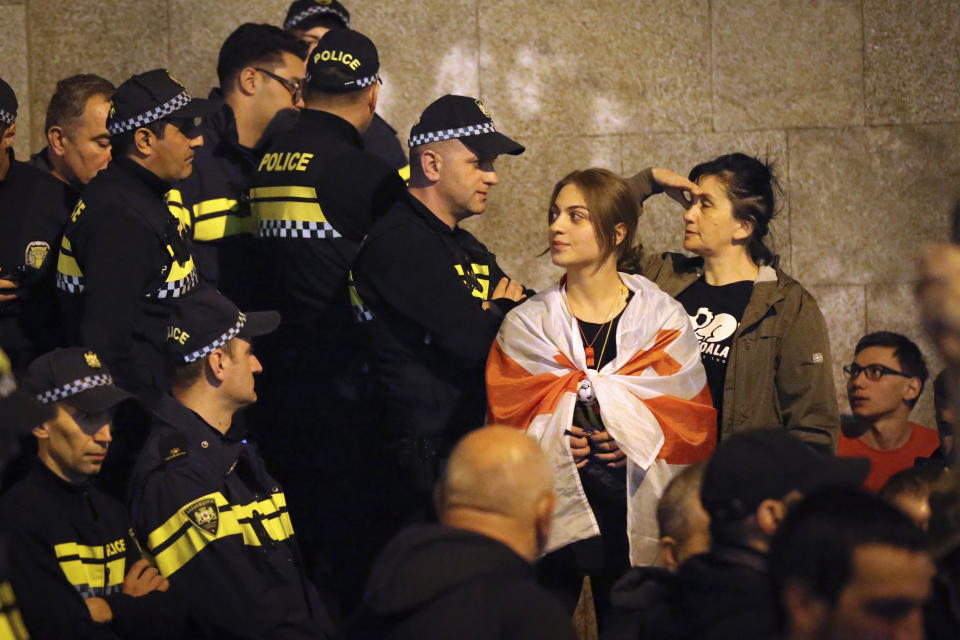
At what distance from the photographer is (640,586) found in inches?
138

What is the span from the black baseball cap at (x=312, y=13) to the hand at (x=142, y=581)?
3.04m

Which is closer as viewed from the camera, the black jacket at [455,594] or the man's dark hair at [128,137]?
the black jacket at [455,594]

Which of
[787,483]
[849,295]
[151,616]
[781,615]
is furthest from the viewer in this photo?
[849,295]

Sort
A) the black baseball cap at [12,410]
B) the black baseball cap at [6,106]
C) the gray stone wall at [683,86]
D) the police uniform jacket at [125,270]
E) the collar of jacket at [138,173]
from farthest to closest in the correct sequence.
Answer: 1. the gray stone wall at [683,86]
2. the black baseball cap at [6,106]
3. the collar of jacket at [138,173]
4. the police uniform jacket at [125,270]
5. the black baseball cap at [12,410]

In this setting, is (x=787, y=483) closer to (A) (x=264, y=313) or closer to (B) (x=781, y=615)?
(B) (x=781, y=615)

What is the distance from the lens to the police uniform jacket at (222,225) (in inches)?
235

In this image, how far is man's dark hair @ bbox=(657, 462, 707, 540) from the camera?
147 inches

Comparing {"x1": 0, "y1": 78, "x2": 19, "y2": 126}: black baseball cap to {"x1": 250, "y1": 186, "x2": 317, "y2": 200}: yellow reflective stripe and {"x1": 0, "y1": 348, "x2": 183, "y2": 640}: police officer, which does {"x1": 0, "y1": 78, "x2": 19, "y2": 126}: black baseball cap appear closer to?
{"x1": 250, "y1": 186, "x2": 317, "y2": 200}: yellow reflective stripe

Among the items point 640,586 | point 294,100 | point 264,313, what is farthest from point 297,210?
point 640,586

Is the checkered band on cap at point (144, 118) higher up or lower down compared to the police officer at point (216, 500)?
higher up

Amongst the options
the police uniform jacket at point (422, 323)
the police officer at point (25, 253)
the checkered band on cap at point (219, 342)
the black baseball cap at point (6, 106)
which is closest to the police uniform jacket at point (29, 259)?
the police officer at point (25, 253)

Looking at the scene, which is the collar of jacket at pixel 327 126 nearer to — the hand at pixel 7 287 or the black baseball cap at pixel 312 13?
the black baseball cap at pixel 312 13

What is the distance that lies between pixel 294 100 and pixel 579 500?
2596 millimetres

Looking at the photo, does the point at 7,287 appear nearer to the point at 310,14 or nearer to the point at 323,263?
the point at 323,263
